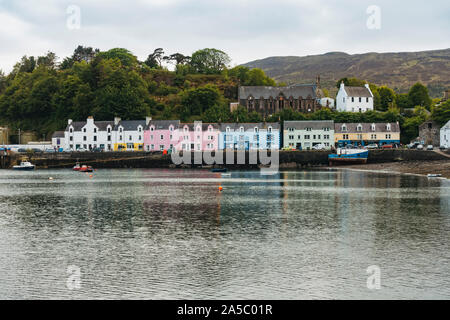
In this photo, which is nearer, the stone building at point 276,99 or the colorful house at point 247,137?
the colorful house at point 247,137

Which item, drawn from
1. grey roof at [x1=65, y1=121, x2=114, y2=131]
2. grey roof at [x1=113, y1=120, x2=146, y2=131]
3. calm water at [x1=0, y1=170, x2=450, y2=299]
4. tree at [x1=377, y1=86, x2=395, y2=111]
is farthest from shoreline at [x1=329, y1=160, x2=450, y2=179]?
grey roof at [x1=65, y1=121, x2=114, y2=131]

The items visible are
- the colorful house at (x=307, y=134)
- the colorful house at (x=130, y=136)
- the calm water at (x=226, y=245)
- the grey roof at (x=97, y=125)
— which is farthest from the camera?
the grey roof at (x=97, y=125)

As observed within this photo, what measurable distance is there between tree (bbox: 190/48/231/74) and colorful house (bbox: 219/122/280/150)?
55791 mm

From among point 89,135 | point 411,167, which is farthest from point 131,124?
point 411,167

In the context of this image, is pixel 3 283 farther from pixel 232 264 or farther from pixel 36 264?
pixel 232 264

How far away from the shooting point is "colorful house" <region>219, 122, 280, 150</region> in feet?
362

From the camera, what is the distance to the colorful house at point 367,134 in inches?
4345

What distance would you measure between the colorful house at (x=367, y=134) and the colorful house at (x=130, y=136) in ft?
135

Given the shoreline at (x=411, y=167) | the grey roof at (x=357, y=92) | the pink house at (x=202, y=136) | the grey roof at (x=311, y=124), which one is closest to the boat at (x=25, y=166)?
the pink house at (x=202, y=136)

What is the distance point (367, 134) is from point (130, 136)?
165 feet

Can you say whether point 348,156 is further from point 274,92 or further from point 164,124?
point 164,124

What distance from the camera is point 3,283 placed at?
786 inches

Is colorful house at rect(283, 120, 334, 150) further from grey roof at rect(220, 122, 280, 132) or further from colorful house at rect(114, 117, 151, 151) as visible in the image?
colorful house at rect(114, 117, 151, 151)

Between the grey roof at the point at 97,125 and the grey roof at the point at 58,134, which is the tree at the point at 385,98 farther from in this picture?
the grey roof at the point at 58,134
